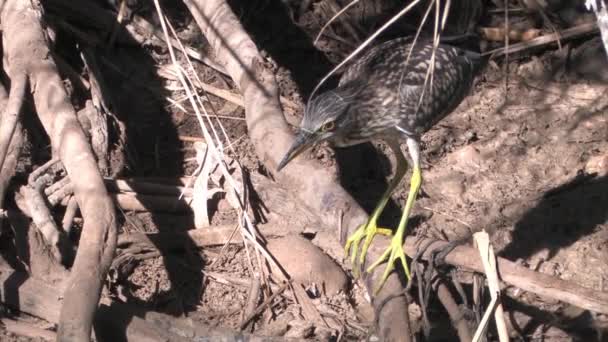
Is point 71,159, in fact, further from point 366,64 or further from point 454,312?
point 454,312

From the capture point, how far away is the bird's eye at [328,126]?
4.25 m

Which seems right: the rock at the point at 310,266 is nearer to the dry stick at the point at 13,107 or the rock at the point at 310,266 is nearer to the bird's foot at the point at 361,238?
the bird's foot at the point at 361,238

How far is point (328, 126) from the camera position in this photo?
4.29 metres

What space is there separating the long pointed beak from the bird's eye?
0.32 feet

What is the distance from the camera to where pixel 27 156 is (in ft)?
16.5

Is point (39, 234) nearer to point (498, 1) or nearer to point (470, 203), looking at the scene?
point (470, 203)

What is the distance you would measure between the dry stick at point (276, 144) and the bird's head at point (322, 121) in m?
0.23

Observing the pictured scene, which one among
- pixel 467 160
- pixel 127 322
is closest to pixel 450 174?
pixel 467 160

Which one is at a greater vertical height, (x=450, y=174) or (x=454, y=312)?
(x=450, y=174)

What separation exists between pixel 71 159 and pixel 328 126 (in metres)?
1.25

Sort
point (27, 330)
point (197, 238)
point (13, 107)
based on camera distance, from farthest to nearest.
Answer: point (197, 238), point (13, 107), point (27, 330)

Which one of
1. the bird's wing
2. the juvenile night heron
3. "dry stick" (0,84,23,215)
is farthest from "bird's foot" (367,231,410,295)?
"dry stick" (0,84,23,215)

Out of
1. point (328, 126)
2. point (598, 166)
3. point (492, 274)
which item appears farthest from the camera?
point (598, 166)

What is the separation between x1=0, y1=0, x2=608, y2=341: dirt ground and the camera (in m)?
4.87
